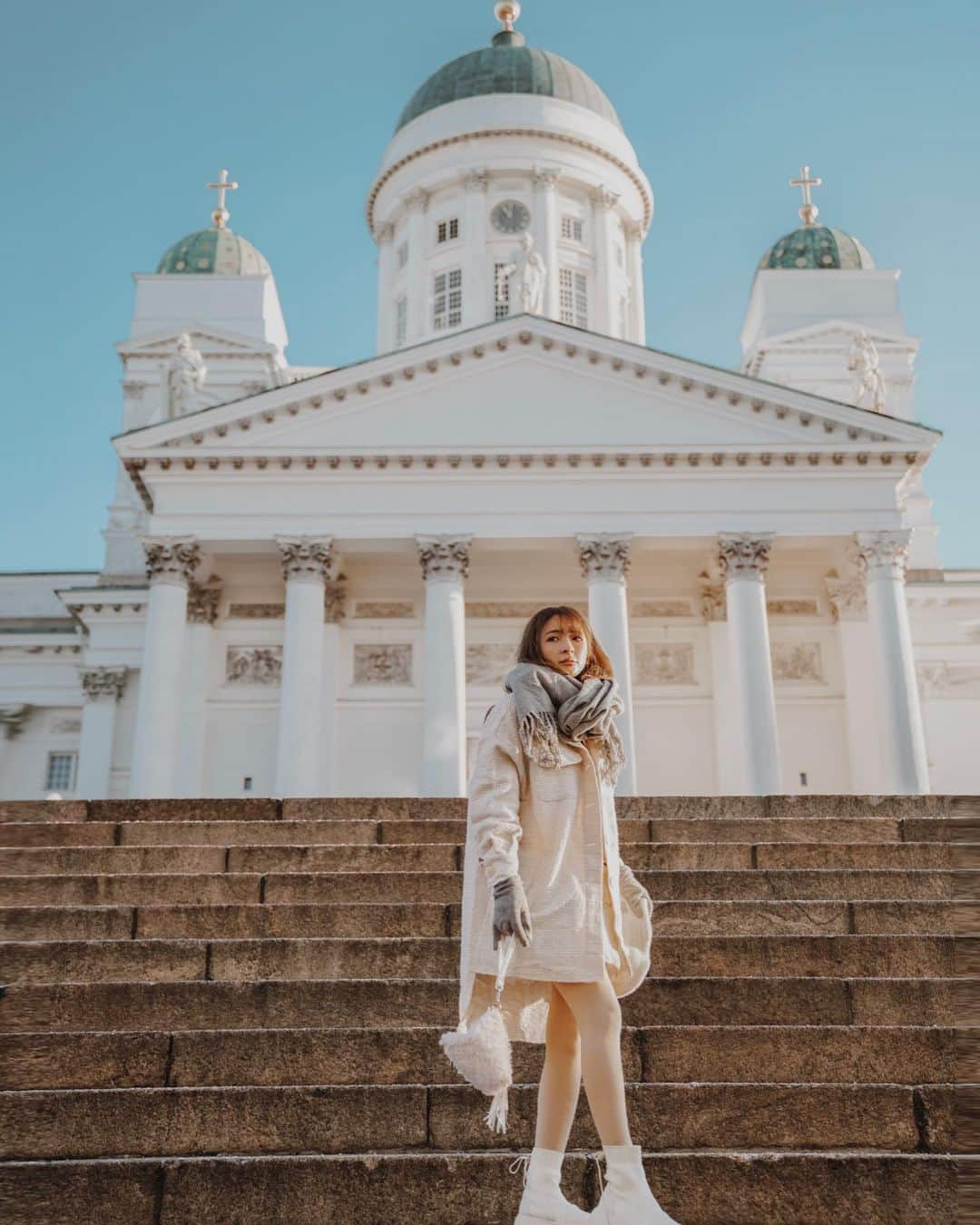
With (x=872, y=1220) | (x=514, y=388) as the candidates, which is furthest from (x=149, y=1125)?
(x=514, y=388)

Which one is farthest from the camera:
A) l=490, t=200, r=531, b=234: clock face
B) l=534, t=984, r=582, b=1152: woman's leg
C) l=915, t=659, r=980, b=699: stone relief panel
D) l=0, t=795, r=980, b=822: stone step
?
l=490, t=200, r=531, b=234: clock face

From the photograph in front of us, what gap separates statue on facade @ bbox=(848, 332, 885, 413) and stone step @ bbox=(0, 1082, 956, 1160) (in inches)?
882

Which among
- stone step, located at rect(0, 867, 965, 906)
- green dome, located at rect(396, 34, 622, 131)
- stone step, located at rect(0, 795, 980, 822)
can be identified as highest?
green dome, located at rect(396, 34, 622, 131)

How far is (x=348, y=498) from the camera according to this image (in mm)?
25344

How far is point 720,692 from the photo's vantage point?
27.3 meters

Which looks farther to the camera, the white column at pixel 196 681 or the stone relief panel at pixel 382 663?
the stone relief panel at pixel 382 663

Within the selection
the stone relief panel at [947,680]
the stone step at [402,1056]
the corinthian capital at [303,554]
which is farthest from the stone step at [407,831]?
the stone relief panel at [947,680]

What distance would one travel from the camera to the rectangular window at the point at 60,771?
108 feet

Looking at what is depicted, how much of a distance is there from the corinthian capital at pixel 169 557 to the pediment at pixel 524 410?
1682 millimetres

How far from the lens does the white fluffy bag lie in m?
4.34

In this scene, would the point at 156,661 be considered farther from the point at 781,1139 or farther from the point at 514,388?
the point at 781,1139

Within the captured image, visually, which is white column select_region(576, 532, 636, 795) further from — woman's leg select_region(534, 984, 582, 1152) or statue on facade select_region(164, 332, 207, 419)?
woman's leg select_region(534, 984, 582, 1152)

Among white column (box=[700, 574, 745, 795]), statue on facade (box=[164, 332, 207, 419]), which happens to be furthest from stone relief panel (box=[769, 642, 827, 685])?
statue on facade (box=[164, 332, 207, 419])

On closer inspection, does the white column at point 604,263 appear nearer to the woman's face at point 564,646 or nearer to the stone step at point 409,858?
the stone step at point 409,858
